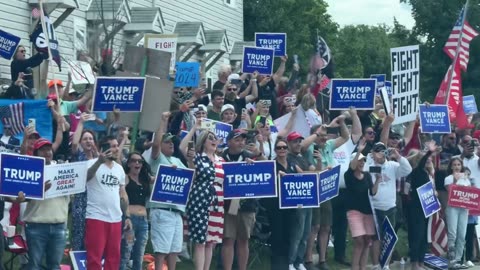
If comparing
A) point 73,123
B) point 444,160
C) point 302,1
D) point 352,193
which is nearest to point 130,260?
point 73,123

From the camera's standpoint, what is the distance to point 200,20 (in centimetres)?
3484

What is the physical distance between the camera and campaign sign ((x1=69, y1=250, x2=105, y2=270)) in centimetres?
1409

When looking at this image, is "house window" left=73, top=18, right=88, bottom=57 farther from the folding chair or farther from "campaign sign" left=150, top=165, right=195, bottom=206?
the folding chair

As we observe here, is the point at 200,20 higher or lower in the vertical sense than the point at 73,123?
higher

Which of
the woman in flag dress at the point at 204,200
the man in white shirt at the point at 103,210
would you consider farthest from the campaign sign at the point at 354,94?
the man in white shirt at the point at 103,210

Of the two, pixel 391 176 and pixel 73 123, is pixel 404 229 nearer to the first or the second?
pixel 391 176

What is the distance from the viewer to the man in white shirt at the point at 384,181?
60.6 ft

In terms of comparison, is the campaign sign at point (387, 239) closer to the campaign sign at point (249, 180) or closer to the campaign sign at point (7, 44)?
the campaign sign at point (249, 180)

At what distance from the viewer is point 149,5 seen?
30969 mm

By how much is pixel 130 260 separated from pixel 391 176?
198 inches

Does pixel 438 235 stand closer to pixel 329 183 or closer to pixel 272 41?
pixel 329 183

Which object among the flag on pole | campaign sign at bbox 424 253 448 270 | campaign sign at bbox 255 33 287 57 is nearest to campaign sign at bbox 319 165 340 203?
campaign sign at bbox 424 253 448 270

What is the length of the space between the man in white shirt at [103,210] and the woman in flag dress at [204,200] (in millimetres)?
1611

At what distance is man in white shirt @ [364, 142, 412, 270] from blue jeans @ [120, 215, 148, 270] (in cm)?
471
